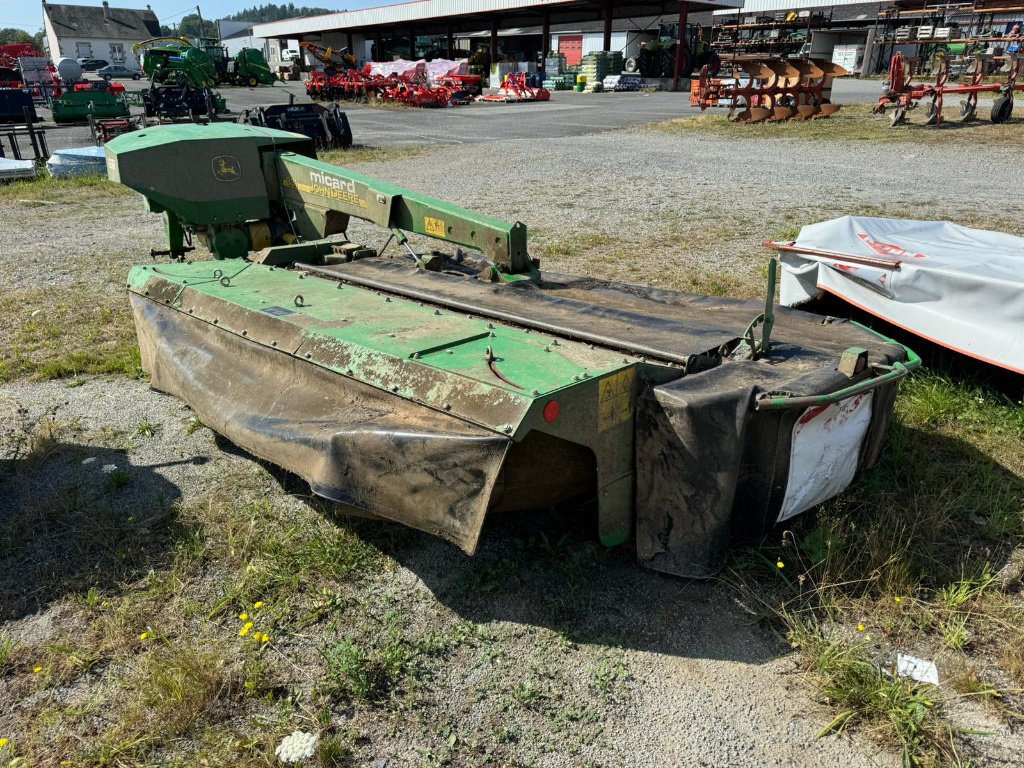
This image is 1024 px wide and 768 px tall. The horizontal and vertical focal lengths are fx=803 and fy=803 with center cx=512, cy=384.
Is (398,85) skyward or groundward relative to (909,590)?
skyward

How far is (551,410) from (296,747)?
123cm

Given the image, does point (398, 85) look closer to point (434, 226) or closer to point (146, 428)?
point (434, 226)

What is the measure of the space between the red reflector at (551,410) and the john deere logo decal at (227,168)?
3.07 m

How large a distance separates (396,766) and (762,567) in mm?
1514

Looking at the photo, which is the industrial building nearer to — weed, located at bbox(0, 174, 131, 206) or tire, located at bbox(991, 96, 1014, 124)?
tire, located at bbox(991, 96, 1014, 124)

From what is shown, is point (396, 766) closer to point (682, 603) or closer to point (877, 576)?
point (682, 603)

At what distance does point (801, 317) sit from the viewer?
12.1ft

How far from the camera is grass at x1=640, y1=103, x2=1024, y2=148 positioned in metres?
14.3

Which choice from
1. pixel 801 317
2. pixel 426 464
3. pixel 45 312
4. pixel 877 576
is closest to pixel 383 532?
pixel 426 464

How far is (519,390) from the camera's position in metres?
2.57

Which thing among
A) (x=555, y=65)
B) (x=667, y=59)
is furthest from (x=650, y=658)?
(x=555, y=65)

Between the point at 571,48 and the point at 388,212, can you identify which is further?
the point at 571,48

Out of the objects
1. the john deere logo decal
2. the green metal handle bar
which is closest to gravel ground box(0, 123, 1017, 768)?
the green metal handle bar

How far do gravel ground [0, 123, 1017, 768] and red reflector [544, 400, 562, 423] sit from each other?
0.75m
